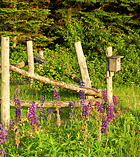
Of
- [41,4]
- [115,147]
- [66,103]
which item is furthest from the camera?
[41,4]

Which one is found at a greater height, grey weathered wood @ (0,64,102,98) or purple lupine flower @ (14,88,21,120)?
grey weathered wood @ (0,64,102,98)

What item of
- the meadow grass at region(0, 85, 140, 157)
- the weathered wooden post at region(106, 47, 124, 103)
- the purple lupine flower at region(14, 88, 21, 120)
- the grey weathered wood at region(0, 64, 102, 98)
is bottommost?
the meadow grass at region(0, 85, 140, 157)

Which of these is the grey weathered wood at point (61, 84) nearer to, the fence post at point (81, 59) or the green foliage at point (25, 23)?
the fence post at point (81, 59)

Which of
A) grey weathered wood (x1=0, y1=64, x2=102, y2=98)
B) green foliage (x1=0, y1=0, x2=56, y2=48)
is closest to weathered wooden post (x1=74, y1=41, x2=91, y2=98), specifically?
grey weathered wood (x1=0, y1=64, x2=102, y2=98)

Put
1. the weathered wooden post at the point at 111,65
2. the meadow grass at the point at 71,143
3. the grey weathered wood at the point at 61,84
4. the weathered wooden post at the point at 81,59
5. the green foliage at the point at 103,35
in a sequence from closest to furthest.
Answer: the meadow grass at the point at 71,143
the grey weathered wood at the point at 61,84
the weathered wooden post at the point at 111,65
the weathered wooden post at the point at 81,59
the green foliage at the point at 103,35

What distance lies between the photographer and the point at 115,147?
4.29 m

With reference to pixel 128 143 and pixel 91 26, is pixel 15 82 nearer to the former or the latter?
pixel 128 143

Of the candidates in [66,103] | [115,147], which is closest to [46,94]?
[66,103]

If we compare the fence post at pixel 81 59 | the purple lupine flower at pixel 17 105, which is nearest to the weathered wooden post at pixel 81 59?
the fence post at pixel 81 59

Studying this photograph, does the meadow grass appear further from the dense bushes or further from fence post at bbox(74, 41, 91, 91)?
the dense bushes

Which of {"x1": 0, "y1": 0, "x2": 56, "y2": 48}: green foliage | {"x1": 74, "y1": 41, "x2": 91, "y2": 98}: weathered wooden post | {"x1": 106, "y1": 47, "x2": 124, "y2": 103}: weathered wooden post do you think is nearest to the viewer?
{"x1": 106, "y1": 47, "x2": 124, "y2": 103}: weathered wooden post

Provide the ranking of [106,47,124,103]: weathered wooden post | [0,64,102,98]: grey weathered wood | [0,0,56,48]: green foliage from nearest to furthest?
[0,64,102,98]: grey weathered wood → [106,47,124,103]: weathered wooden post → [0,0,56,48]: green foliage

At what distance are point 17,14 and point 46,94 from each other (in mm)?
8036

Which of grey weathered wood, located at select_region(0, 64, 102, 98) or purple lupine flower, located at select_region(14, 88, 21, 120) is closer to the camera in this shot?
purple lupine flower, located at select_region(14, 88, 21, 120)
